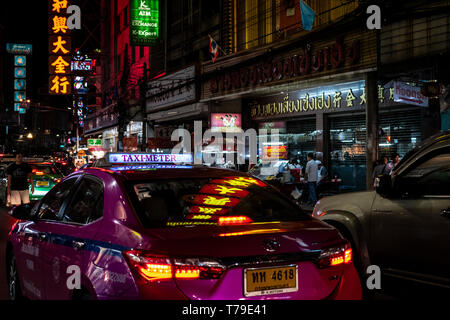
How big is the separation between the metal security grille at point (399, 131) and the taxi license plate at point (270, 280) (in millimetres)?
13788

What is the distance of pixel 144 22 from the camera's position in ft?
94.4

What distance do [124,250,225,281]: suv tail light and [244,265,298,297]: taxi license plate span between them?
0.21 meters

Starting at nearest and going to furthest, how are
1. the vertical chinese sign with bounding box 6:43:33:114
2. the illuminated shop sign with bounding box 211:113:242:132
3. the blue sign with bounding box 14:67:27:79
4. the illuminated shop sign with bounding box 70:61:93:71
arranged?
the illuminated shop sign with bounding box 211:113:242:132 → the illuminated shop sign with bounding box 70:61:93:71 → the vertical chinese sign with bounding box 6:43:33:114 → the blue sign with bounding box 14:67:27:79

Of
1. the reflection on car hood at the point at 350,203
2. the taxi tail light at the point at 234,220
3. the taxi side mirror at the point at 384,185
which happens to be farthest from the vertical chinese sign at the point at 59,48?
the taxi tail light at the point at 234,220

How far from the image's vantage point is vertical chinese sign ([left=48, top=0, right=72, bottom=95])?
105 ft

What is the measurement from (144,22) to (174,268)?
27.2 meters

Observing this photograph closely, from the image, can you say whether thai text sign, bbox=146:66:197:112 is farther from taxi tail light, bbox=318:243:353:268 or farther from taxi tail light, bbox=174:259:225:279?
taxi tail light, bbox=174:259:225:279

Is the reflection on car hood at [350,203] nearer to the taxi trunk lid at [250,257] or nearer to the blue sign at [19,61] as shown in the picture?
the taxi trunk lid at [250,257]

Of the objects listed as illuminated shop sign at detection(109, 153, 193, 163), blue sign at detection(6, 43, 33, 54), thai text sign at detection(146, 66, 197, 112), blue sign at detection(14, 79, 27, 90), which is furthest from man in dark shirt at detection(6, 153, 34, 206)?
blue sign at detection(6, 43, 33, 54)

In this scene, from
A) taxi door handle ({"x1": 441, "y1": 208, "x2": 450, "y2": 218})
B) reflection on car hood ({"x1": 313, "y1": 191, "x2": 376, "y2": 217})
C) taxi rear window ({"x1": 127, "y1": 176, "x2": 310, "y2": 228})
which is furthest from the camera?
reflection on car hood ({"x1": 313, "y1": 191, "x2": 376, "y2": 217})

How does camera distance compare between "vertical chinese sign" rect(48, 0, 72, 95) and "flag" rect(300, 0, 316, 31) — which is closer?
"flag" rect(300, 0, 316, 31)

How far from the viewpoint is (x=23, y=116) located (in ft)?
240
